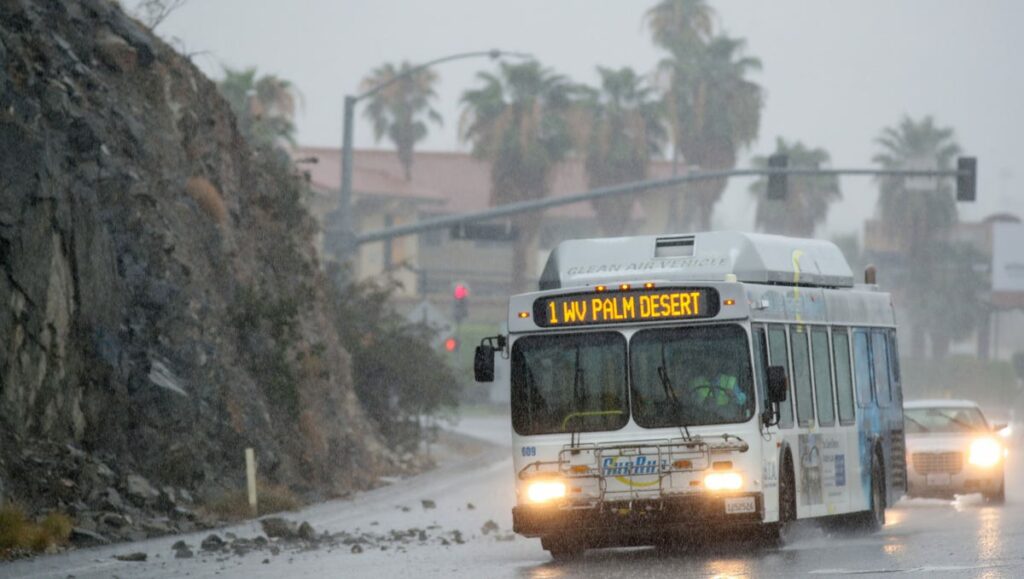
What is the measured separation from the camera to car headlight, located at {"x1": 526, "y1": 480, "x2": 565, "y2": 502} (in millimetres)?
17906

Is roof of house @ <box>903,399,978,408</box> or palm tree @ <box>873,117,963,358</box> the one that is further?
palm tree @ <box>873,117,963,358</box>

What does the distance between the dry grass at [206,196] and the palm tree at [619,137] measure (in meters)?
58.2

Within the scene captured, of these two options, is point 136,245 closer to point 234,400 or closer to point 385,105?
point 234,400

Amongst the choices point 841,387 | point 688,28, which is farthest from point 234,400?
point 688,28

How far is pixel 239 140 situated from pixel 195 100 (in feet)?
6.90

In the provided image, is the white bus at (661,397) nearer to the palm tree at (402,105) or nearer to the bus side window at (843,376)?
the bus side window at (843,376)

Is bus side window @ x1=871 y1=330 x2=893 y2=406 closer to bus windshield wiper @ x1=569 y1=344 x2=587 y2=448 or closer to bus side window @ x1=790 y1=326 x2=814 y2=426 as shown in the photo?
bus side window @ x1=790 y1=326 x2=814 y2=426

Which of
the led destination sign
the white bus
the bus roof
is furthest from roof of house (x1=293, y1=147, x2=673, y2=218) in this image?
the led destination sign

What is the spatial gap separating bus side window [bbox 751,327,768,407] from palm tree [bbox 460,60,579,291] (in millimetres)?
66684

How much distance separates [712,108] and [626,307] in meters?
80.2

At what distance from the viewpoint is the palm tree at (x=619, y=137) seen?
9138 centimetres

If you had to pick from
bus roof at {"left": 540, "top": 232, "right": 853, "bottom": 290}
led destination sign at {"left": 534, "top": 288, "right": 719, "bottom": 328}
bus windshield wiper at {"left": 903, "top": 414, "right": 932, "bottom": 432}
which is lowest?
bus windshield wiper at {"left": 903, "top": 414, "right": 932, "bottom": 432}

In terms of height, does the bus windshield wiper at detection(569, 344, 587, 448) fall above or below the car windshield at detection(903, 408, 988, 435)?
above

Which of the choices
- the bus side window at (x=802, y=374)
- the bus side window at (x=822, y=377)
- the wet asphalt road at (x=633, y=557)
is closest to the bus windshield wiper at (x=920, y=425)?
the wet asphalt road at (x=633, y=557)
